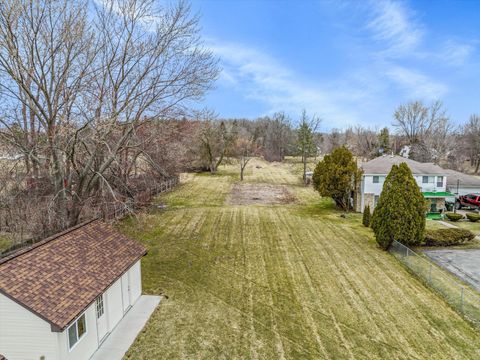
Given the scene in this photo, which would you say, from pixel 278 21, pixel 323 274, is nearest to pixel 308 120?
pixel 278 21

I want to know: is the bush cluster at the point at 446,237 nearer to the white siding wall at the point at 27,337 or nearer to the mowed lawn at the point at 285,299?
the mowed lawn at the point at 285,299

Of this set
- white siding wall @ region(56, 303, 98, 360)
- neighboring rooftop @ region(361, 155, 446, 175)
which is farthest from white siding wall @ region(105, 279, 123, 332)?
neighboring rooftop @ region(361, 155, 446, 175)

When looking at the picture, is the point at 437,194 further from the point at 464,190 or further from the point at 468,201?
the point at 464,190

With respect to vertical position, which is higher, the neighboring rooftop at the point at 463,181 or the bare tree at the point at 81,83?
the bare tree at the point at 81,83

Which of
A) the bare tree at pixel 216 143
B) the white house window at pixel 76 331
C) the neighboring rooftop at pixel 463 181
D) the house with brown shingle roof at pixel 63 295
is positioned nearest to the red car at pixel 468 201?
the neighboring rooftop at pixel 463 181

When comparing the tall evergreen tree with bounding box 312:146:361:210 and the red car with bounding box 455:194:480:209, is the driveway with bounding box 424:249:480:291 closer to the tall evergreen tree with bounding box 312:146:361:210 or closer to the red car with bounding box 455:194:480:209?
the tall evergreen tree with bounding box 312:146:361:210

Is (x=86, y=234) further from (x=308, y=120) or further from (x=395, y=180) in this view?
(x=308, y=120)
